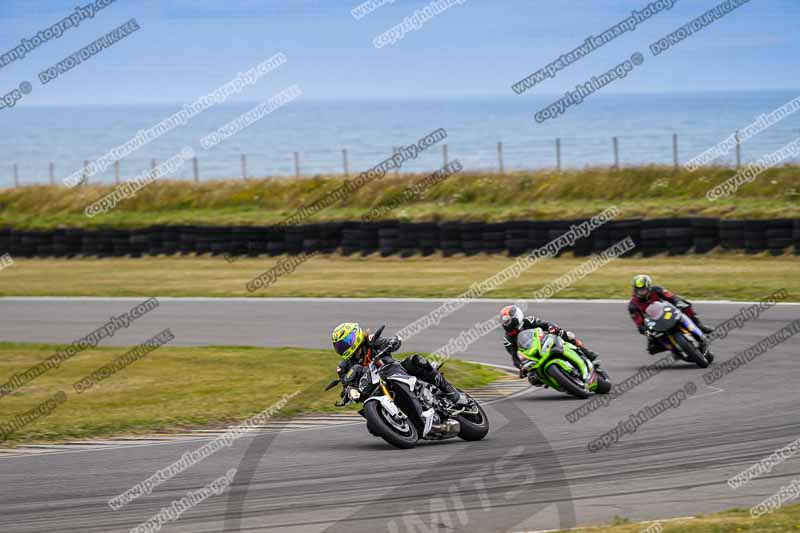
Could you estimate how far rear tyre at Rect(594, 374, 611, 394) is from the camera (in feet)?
45.9

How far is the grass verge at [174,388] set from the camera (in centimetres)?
1381

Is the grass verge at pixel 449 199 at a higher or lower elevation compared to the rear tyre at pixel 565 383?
A: higher

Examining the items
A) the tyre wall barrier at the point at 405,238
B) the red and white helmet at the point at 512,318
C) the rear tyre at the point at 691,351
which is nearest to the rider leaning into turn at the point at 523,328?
the red and white helmet at the point at 512,318

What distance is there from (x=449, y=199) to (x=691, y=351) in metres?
22.3

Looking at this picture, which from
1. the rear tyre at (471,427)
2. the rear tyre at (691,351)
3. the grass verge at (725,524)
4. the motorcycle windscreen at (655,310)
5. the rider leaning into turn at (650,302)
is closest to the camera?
the grass verge at (725,524)

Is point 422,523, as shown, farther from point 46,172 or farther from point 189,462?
point 46,172

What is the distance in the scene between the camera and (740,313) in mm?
19969

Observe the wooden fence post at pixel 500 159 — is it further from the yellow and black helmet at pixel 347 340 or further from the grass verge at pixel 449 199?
the yellow and black helmet at pixel 347 340

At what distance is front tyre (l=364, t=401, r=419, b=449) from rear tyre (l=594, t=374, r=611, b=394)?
3.38m

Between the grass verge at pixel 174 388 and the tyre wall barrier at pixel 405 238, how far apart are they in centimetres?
1153

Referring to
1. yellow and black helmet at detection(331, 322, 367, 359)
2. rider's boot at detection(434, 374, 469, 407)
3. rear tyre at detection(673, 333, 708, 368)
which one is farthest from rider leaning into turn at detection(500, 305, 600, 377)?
yellow and black helmet at detection(331, 322, 367, 359)

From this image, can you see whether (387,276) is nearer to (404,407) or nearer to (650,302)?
(650,302)

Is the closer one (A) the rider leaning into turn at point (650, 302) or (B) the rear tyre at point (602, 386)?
(B) the rear tyre at point (602, 386)

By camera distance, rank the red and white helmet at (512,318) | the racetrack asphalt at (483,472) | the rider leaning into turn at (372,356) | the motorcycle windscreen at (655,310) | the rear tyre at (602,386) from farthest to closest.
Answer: the motorcycle windscreen at (655,310) < the red and white helmet at (512,318) < the rear tyre at (602,386) < the rider leaning into turn at (372,356) < the racetrack asphalt at (483,472)
